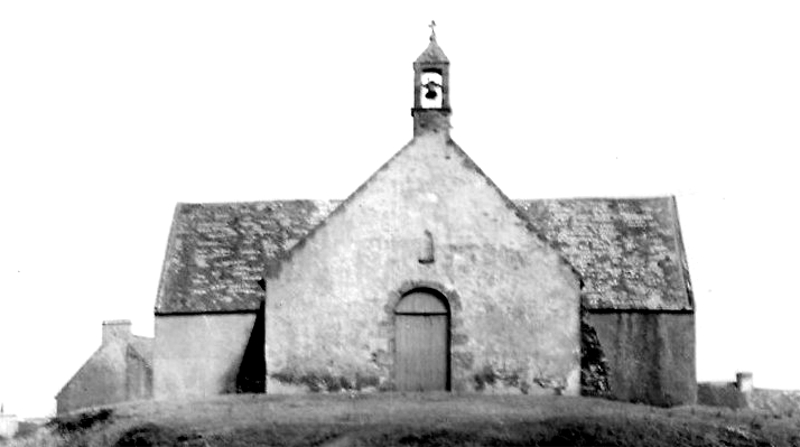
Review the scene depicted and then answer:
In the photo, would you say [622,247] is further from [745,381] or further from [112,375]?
[745,381]

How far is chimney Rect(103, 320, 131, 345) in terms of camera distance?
5375cm

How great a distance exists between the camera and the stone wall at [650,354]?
111ft

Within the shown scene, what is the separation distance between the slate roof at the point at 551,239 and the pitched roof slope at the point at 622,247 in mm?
32

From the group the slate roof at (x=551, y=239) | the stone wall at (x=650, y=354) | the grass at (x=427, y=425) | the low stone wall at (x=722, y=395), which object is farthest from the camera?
the low stone wall at (x=722, y=395)

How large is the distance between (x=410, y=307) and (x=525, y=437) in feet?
34.1

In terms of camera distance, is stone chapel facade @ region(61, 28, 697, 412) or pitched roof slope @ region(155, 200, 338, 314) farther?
pitched roof slope @ region(155, 200, 338, 314)

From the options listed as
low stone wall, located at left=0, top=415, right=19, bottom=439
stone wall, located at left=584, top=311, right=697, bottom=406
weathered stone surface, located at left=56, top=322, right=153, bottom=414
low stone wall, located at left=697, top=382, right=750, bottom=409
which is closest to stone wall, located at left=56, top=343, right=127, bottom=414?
weathered stone surface, located at left=56, top=322, right=153, bottom=414

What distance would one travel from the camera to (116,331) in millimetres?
53781

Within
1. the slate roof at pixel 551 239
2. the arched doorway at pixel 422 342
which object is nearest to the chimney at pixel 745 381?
the slate roof at pixel 551 239

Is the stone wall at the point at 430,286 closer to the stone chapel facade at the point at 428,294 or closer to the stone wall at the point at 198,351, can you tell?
the stone chapel facade at the point at 428,294

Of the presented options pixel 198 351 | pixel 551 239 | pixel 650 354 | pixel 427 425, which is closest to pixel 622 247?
pixel 551 239

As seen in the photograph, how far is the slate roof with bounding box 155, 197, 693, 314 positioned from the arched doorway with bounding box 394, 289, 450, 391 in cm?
660

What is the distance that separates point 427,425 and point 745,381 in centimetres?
4690

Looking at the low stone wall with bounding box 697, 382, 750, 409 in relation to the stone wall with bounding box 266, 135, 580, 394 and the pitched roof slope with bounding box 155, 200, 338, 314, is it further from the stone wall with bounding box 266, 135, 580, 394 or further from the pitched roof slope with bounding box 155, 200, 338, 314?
the stone wall with bounding box 266, 135, 580, 394
